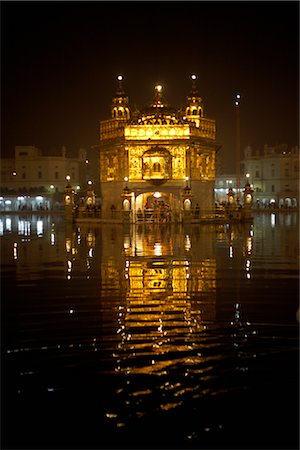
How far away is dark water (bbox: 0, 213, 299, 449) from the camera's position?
5.50 m

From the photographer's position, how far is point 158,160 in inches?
1799

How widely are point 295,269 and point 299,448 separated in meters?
11.0

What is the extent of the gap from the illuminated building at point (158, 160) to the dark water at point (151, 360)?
30.8 m

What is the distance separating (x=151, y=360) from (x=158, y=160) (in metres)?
38.8

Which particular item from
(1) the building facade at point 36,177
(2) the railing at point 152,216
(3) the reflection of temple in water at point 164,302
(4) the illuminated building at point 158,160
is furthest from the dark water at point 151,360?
(1) the building facade at point 36,177

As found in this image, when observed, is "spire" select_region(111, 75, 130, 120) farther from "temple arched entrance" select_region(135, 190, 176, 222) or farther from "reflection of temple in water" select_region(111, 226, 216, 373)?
"reflection of temple in water" select_region(111, 226, 216, 373)

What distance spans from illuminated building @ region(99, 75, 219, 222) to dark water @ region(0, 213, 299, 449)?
3076cm

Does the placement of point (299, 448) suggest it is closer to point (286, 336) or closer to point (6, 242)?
point (286, 336)

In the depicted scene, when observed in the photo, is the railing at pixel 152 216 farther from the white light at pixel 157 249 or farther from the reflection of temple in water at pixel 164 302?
the reflection of temple in water at pixel 164 302

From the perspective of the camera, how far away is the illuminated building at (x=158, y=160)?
150ft

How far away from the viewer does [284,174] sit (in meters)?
94.7

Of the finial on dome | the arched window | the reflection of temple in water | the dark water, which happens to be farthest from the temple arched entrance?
the dark water

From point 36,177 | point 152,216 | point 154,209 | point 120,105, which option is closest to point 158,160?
point 154,209

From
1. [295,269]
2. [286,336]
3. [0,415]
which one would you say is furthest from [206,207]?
Answer: [0,415]
